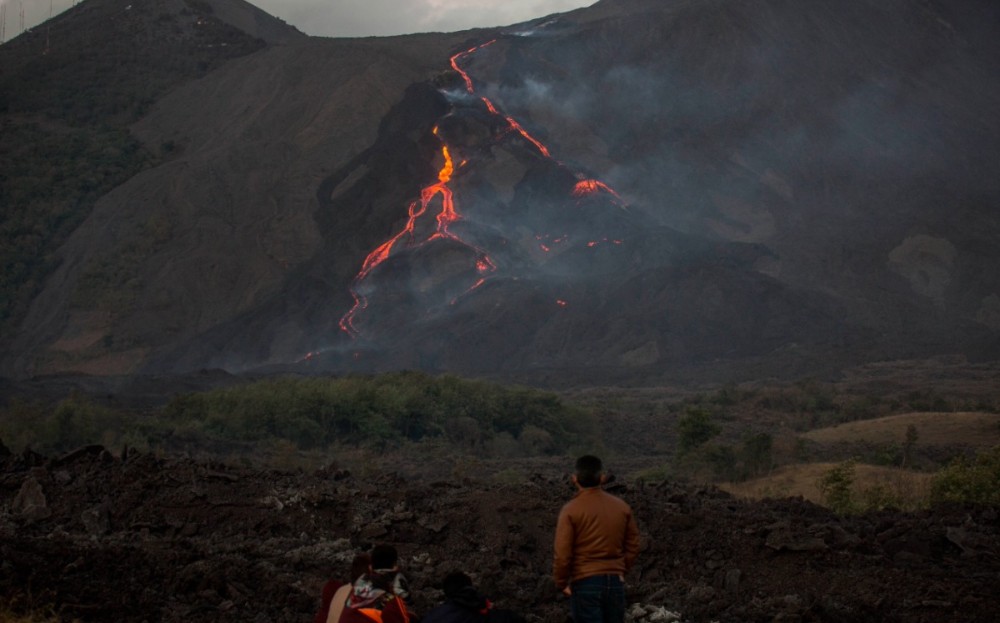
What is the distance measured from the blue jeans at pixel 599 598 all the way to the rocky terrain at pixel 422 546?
2.21 metres

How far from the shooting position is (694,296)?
5916 cm

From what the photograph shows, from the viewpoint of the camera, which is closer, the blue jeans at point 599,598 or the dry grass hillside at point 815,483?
the blue jeans at point 599,598

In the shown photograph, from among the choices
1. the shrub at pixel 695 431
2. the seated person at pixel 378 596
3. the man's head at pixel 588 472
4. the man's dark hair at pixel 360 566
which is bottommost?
the shrub at pixel 695 431

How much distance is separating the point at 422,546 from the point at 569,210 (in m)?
54.5

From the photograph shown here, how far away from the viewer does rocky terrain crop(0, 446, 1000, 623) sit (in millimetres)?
9383

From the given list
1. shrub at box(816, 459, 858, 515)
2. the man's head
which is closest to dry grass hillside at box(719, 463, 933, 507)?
shrub at box(816, 459, 858, 515)

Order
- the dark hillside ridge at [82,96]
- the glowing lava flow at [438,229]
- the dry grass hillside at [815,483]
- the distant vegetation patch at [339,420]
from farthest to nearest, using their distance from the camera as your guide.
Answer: the dark hillside ridge at [82,96] → the glowing lava flow at [438,229] → the distant vegetation patch at [339,420] → the dry grass hillside at [815,483]

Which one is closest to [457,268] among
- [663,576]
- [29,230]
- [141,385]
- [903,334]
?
[141,385]

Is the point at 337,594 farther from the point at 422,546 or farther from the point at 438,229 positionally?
the point at 438,229

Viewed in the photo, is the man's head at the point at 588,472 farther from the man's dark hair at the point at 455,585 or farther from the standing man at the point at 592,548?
the man's dark hair at the point at 455,585

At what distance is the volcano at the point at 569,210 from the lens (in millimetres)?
57875

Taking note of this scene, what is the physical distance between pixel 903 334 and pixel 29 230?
49.6 metres

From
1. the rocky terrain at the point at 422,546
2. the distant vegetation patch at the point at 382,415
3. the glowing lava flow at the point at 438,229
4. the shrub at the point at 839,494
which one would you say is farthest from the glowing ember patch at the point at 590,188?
the rocky terrain at the point at 422,546

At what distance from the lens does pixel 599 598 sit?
7.37 metres
